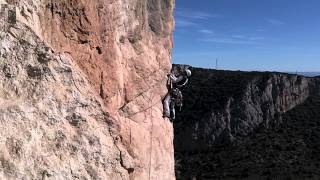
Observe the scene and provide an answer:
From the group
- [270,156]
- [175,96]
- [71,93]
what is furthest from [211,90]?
[71,93]

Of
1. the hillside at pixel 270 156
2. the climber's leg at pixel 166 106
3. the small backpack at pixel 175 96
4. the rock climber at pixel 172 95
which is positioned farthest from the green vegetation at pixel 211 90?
the climber's leg at pixel 166 106

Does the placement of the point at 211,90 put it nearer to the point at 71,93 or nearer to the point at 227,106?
the point at 227,106

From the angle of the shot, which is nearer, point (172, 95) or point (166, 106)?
→ point (166, 106)

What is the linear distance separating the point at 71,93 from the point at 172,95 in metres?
5.54

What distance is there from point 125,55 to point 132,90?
2.73ft

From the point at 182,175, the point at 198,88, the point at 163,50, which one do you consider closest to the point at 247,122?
the point at 198,88

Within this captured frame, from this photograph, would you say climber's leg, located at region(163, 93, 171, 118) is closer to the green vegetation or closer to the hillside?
the hillside

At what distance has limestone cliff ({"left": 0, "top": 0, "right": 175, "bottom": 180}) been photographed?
29.7 feet

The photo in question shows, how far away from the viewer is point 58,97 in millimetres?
9461

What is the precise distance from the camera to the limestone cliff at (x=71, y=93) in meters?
9.05

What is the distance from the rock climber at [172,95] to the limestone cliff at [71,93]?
1.64 m

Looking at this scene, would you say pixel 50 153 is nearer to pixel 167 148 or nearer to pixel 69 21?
pixel 69 21

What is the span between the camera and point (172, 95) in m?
14.9

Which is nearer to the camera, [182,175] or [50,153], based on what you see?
[50,153]
